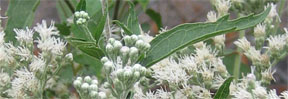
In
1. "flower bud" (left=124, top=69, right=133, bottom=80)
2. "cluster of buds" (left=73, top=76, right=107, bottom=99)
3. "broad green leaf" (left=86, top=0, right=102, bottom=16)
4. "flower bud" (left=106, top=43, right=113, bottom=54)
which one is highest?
"broad green leaf" (left=86, top=0, right=102, bottom=16)

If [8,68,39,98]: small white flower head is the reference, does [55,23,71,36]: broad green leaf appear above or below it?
above

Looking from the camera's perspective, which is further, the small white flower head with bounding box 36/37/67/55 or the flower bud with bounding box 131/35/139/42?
the small white flower head with bounding box 36/37/67/55

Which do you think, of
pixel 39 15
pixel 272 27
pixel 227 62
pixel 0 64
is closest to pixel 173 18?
pixel 39 15

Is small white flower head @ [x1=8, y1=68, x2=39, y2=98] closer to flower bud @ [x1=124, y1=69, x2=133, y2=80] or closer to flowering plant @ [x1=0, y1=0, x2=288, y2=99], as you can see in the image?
flowering plant @ [x1=0, y1=0, x2=288, y2=99]

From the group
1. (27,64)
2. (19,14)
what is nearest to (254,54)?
(27,64)

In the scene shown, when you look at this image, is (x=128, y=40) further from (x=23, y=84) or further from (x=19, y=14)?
(x=19, y=14)

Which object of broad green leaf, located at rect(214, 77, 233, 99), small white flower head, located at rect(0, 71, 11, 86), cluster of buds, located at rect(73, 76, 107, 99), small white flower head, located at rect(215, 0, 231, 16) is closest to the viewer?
cluster of buds, located at rect(73, 76, 107, 99)

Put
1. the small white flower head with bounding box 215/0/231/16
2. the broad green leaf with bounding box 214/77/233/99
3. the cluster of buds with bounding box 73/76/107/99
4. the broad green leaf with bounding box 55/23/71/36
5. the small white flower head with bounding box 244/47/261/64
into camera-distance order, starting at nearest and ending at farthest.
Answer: the cluster of buds with bounding box 73/76/107/99 < the broad green leaf with bounding box 214/77/233/99 < the small white flower head with bounding box 244/47/261/64 < the small white flower head with bounding box 215/0/231/16 < the broad green leaf with bounding box 55/23/71/36

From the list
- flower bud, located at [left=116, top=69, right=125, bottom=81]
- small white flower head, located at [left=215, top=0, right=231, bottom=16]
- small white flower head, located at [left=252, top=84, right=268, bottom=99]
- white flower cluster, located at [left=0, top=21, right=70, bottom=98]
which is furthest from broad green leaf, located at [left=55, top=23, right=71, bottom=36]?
small white flower head, located at [left=252, top=84, right=268, bottom=99]
